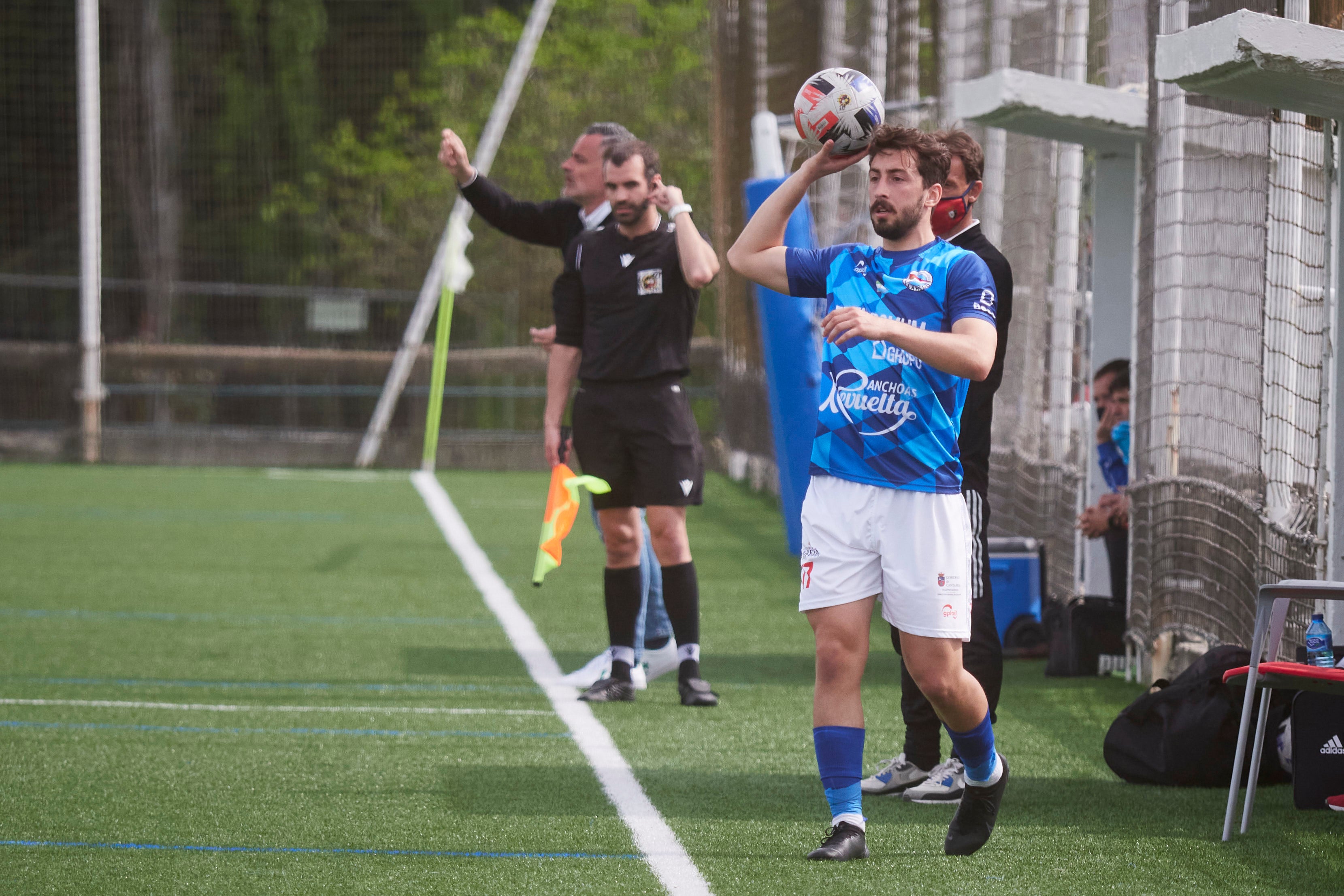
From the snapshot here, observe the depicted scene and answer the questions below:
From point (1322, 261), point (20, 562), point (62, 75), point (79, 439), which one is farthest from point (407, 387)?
point (1322, 261)

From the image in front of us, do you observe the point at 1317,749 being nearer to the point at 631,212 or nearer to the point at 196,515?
the point at 631,212

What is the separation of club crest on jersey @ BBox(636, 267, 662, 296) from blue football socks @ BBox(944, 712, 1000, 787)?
8.92ft

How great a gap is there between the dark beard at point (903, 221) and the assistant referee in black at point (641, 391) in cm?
234

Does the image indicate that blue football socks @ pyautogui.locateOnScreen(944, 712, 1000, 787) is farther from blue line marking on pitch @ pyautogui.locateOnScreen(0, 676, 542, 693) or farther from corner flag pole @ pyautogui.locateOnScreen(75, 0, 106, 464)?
corner flag pole @ pyautogui.locateOnScreen(75, 0, 106, 464)

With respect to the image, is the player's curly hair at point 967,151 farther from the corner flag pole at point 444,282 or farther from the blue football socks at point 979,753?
the corner flag pole at point 444,282

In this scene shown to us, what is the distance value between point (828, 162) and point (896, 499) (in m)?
0.93

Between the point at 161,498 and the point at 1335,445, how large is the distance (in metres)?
13.0

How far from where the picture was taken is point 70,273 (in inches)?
987

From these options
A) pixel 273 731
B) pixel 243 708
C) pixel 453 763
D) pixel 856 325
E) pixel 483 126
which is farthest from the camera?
pixel 483 126

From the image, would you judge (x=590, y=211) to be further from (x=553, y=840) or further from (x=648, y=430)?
(x=553, y=840)

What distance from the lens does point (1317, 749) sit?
4824 millimetres

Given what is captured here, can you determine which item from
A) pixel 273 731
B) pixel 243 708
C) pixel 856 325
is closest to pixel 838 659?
pixel 856 325

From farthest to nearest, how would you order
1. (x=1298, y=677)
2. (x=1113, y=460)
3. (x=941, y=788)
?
1. (x=1113, y=460)
2. (x=941, y=788)
3. (x=1298, y=677)

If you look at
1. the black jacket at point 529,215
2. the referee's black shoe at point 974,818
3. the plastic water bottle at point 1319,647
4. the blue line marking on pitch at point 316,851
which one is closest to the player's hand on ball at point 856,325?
the referee's black shoe at point 974,818
